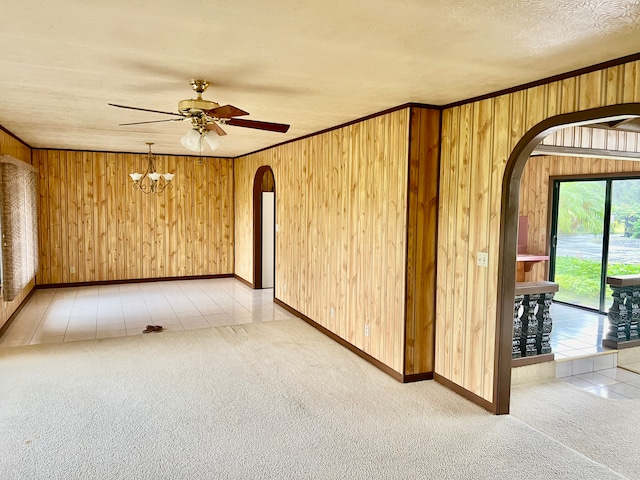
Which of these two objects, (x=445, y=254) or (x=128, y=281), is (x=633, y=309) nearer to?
(x=445, y=254)

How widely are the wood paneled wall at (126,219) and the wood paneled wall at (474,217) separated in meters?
6.07

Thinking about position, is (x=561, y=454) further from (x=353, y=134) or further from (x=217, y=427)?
(x=353, y=134)

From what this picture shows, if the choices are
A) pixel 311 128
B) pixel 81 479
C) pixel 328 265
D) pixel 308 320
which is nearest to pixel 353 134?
pixel 311 128

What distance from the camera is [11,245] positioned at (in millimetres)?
5398

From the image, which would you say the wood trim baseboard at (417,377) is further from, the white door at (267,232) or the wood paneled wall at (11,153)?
the white door at (267,232)

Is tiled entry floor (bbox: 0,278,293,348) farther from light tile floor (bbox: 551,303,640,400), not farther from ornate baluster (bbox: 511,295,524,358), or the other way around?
light tile floor (bbox: 551,303,640,400)

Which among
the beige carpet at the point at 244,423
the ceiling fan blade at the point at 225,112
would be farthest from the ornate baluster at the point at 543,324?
the ceiling fan blade at the point at 225,112

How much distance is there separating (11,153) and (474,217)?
18.8 ft

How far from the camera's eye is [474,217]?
3818 millimetres

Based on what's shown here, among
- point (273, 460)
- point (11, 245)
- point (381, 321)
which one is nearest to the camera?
point (273, 460)

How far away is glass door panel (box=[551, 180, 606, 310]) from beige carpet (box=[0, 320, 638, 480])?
154 inches

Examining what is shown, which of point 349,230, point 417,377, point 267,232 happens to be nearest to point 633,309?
point 417,377

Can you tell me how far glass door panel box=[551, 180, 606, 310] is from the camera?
7.08 meters

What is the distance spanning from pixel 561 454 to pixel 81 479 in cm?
289
